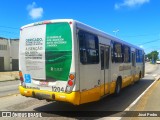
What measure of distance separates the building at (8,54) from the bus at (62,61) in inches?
1723

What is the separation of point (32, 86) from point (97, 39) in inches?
117

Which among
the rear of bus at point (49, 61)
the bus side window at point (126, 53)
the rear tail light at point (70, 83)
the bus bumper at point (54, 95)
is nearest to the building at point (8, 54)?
the bus side window at point (126, 53)

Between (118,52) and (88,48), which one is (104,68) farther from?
(118,52)

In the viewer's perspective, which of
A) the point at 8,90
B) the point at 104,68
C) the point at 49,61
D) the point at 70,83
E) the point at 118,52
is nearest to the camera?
the point at 70,83

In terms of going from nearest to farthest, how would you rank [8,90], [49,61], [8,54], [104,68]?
[49,61] < [104,68] < [8,90] < [8,54]

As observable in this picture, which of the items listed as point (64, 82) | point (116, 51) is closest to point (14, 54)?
point (116, 51)

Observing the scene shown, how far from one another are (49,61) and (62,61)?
53 centimetres

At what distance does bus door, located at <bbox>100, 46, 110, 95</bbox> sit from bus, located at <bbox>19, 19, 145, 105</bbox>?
8 cm

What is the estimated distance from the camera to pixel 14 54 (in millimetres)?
54688

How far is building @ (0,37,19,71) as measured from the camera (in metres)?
51.8

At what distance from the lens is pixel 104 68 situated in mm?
10812

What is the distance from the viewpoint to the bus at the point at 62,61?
8.34m

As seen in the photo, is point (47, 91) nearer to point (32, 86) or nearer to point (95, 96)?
point (32, 86)

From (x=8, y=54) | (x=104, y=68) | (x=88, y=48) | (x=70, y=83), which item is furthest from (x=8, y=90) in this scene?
(x=8, y=54)
